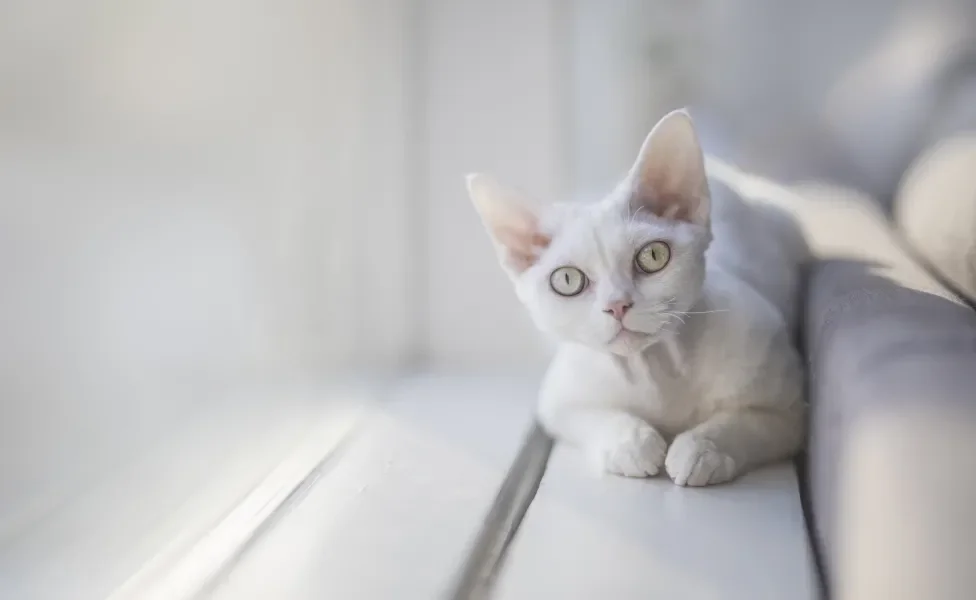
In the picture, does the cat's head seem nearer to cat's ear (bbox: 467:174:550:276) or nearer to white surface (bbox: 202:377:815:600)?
cat's ear (bbox: 467:174:550:276)

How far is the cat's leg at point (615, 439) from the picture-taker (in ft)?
3.01

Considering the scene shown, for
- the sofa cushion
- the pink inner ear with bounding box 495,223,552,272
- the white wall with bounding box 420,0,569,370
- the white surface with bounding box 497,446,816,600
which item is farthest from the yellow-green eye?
the white wall with bounding box 420,0,569,370

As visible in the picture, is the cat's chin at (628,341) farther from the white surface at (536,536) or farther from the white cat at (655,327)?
the white surface at (536,536)

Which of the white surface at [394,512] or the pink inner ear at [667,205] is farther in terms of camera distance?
the pink inner ear at [667,205]

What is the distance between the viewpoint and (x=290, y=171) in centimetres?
106

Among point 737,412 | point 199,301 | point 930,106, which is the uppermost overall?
point 930,106

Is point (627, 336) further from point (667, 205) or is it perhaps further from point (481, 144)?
point (481, 144)

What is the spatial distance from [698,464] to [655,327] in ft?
0.47

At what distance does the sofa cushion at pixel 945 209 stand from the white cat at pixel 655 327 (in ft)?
0.75

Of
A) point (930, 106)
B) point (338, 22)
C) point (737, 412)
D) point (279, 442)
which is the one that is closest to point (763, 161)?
point (930, 106)

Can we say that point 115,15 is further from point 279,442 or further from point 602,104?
point 602,104

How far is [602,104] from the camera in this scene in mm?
1405

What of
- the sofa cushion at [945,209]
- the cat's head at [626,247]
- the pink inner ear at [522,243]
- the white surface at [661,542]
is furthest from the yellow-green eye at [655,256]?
the sofa cushion at [945,209]

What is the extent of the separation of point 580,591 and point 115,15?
0.60 m
